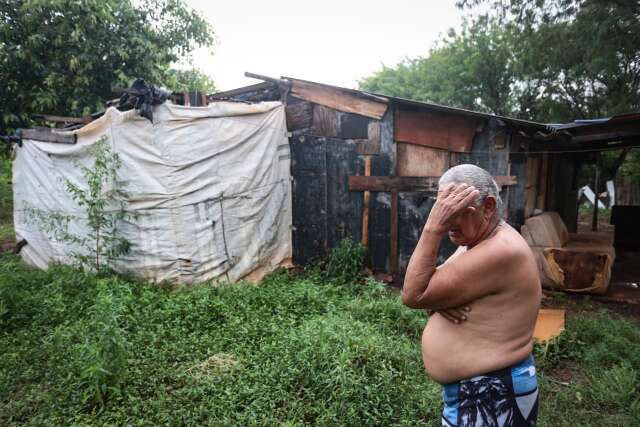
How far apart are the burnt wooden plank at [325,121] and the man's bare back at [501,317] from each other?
5222mm

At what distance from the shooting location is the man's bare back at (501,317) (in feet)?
5.09

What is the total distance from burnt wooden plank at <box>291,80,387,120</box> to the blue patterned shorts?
5.14m

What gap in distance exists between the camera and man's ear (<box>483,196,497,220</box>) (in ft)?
5.38

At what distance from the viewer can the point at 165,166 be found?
5.52m

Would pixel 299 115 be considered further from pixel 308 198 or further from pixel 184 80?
pixel 184 80

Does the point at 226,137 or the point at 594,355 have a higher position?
the point at 226,137

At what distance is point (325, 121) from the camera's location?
6652mm

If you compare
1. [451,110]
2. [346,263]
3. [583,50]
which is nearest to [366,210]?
[346,263]

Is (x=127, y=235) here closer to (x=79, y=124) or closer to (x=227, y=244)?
(x=227, y=244)

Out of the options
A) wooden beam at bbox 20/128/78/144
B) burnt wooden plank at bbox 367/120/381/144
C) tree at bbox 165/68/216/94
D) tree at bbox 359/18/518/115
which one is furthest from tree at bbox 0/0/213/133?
tree at bbox 359/18/518/115

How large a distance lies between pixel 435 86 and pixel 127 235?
647 inches

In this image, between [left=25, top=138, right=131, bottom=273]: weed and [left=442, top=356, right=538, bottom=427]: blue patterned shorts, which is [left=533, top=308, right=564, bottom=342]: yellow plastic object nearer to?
[left=442, top=356, right=538, bottom=427]: blue patterned shorts

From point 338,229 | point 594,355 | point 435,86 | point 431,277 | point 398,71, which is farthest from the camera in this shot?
point 398,71

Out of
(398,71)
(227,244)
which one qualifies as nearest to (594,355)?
(227,244)
